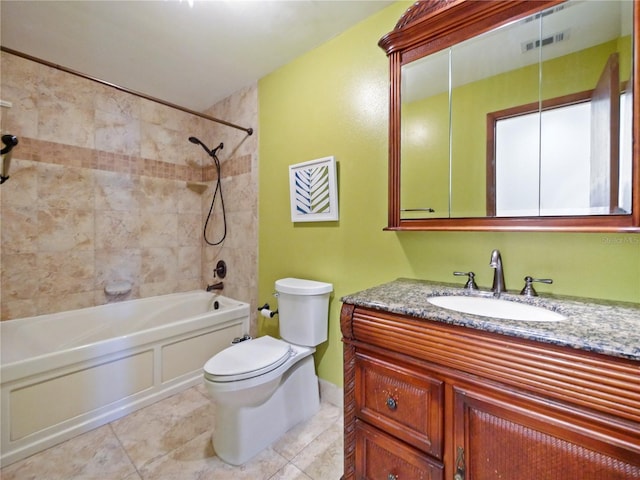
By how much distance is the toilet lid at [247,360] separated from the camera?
53.5 inches

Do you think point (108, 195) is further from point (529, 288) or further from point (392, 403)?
point (529, 288)

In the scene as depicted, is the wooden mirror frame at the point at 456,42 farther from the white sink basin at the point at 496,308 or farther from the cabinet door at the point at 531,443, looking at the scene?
the cabinet door at the point at 531,443

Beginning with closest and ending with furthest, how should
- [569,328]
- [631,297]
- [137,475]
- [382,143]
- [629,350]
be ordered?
[629,350]
[569,328]
[631,297]
[137,475]
[382,143]

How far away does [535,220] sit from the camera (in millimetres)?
1062

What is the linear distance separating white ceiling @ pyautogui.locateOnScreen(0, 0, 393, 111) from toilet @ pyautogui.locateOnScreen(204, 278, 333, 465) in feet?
5.20

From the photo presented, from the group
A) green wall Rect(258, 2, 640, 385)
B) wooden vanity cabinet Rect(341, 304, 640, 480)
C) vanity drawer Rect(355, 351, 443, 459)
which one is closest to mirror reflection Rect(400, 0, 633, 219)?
green wall Rect(258, 2, 640, 385)

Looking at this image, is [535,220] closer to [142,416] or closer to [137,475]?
[137,475]

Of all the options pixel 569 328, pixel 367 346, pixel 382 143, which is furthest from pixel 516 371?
pixel 382 143

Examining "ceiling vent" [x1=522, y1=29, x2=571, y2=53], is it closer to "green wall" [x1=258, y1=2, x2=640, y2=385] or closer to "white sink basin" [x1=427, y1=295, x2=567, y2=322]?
"green wall" [x1=258, y1=2, x2=640, y2=385]

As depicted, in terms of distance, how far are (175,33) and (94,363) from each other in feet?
6.81

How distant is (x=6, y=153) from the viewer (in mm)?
1855

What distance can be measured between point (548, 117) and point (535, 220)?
1.37 ft

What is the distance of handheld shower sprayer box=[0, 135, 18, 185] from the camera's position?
5.87ft

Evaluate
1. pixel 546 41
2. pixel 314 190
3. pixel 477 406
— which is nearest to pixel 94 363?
pixel 314 190
